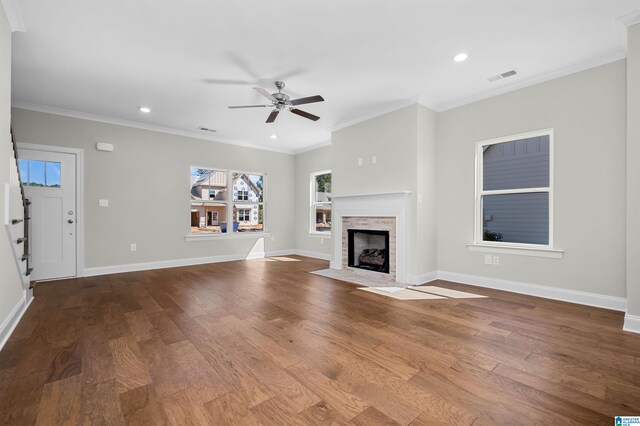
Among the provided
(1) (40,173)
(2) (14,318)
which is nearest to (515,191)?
(2) (14,318)

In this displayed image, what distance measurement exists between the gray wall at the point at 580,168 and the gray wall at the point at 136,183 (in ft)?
16.8

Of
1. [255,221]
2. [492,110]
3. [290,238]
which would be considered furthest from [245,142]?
[492,110]

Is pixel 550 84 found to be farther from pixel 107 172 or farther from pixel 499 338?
pixel 107 172

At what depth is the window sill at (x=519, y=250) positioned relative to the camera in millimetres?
3425

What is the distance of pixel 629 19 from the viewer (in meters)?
2.50

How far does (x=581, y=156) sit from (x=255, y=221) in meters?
5.90

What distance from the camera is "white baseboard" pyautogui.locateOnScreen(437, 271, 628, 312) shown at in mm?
3059

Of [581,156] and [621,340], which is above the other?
[581,156]

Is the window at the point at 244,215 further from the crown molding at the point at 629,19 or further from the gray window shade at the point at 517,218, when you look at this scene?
the crown molding at the point at 629,19

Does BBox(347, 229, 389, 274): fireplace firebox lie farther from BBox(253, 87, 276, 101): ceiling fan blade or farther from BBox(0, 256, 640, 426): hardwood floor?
BBox(253, 87, 276, 101): ceiling fan blade

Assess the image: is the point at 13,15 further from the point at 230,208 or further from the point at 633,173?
the point at 633,173

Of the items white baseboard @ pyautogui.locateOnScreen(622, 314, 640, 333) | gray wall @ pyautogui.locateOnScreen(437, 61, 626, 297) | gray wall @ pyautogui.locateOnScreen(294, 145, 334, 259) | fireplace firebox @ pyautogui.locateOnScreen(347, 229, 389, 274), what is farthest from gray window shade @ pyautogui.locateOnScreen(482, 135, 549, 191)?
gray wall @ pyautogui.locateOnScreen(294, 145, 334, 259)

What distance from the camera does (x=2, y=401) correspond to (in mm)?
1539

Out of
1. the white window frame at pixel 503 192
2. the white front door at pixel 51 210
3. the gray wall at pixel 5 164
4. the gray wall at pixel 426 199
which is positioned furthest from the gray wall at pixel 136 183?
the white window frame at pixel 503 192
